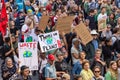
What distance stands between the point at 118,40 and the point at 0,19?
418cm

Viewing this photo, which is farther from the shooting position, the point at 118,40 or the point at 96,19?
the point at 96,19

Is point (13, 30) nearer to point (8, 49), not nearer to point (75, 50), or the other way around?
point (8, 49)

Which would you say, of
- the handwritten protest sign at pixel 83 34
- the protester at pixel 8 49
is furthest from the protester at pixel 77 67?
the protester at pixel 8 49

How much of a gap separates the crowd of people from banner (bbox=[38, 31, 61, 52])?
0.17 meters

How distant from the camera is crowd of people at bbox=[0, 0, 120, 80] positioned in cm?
1200

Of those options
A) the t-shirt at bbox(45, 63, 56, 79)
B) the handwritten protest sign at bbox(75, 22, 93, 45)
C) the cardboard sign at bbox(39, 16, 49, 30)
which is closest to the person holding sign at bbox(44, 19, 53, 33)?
the cardboard sign at bbox(39, 16, 49, 30)

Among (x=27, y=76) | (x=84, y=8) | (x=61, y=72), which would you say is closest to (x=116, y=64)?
(x=61, y=72)

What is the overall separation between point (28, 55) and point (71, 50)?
69.6 inches

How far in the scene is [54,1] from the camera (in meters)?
22.6

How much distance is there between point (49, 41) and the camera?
13883 mm

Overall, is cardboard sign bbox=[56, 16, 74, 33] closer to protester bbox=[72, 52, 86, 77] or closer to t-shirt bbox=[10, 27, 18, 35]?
t-shirt bbox=[10, 27, 18, 35]

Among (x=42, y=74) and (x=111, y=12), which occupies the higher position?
(x=111, y=12)

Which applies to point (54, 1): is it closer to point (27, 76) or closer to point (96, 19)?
point (96, 19)

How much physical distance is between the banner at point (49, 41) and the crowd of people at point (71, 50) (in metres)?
0.17
